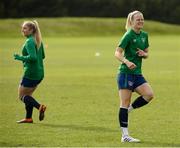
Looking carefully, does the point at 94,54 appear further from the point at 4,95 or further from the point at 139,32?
the point at 139,32

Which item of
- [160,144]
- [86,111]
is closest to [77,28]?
[86,111]

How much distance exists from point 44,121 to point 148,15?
319ft

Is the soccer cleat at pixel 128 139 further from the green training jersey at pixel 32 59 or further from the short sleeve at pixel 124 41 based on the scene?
the green training jersey at pixel 32 59

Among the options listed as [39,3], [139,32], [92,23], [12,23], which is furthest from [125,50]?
[39,3]

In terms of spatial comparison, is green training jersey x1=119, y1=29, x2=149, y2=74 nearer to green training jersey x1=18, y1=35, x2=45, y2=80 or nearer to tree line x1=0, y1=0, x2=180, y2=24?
green training jersey x1=18, y1=35, x2=45, y2=80

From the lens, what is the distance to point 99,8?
110 m

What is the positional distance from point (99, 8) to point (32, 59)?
9697 cm

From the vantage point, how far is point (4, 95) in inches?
757

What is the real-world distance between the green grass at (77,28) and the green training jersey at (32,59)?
196 feet

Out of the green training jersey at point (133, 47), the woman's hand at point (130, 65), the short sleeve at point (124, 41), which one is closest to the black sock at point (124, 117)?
the green training jersey at point (133, 47)

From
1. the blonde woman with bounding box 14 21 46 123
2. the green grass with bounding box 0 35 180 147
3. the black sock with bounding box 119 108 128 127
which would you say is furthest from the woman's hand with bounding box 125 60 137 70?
the blonde woman with bounding box 14 21 46 123

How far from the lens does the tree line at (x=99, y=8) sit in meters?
105

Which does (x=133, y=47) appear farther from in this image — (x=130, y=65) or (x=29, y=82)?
(x=29, y=82)

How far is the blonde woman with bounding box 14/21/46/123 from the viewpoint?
13.3 m
